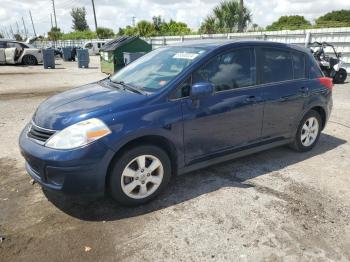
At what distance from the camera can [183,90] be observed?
3.67m

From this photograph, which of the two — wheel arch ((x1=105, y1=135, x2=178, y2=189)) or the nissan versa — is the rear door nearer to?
the nissan versa

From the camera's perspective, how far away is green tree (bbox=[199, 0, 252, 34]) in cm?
2708

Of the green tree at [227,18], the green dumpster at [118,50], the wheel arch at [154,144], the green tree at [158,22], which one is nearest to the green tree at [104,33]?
the green tree at [158,22]

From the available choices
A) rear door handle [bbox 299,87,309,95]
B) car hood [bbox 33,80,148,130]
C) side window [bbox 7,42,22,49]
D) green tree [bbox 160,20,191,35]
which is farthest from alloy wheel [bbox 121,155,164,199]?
green tree [bbox 160,20,191,35]

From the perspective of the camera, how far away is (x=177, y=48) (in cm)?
439

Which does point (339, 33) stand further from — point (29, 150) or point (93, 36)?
point (93, 36)

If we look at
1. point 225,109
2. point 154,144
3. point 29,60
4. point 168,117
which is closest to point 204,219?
point 154,144

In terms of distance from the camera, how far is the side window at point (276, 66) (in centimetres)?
445

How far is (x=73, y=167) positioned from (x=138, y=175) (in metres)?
0.69

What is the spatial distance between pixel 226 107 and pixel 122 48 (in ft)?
37.4

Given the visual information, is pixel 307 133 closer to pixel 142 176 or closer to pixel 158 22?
pixel 142 176

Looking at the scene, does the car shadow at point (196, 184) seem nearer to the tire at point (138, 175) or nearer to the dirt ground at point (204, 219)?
the dirt ground at point (204, 219)

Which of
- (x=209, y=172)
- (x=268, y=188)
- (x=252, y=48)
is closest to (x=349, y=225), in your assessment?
(x=268, y=188)

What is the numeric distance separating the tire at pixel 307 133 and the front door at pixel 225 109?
3.12 ft
